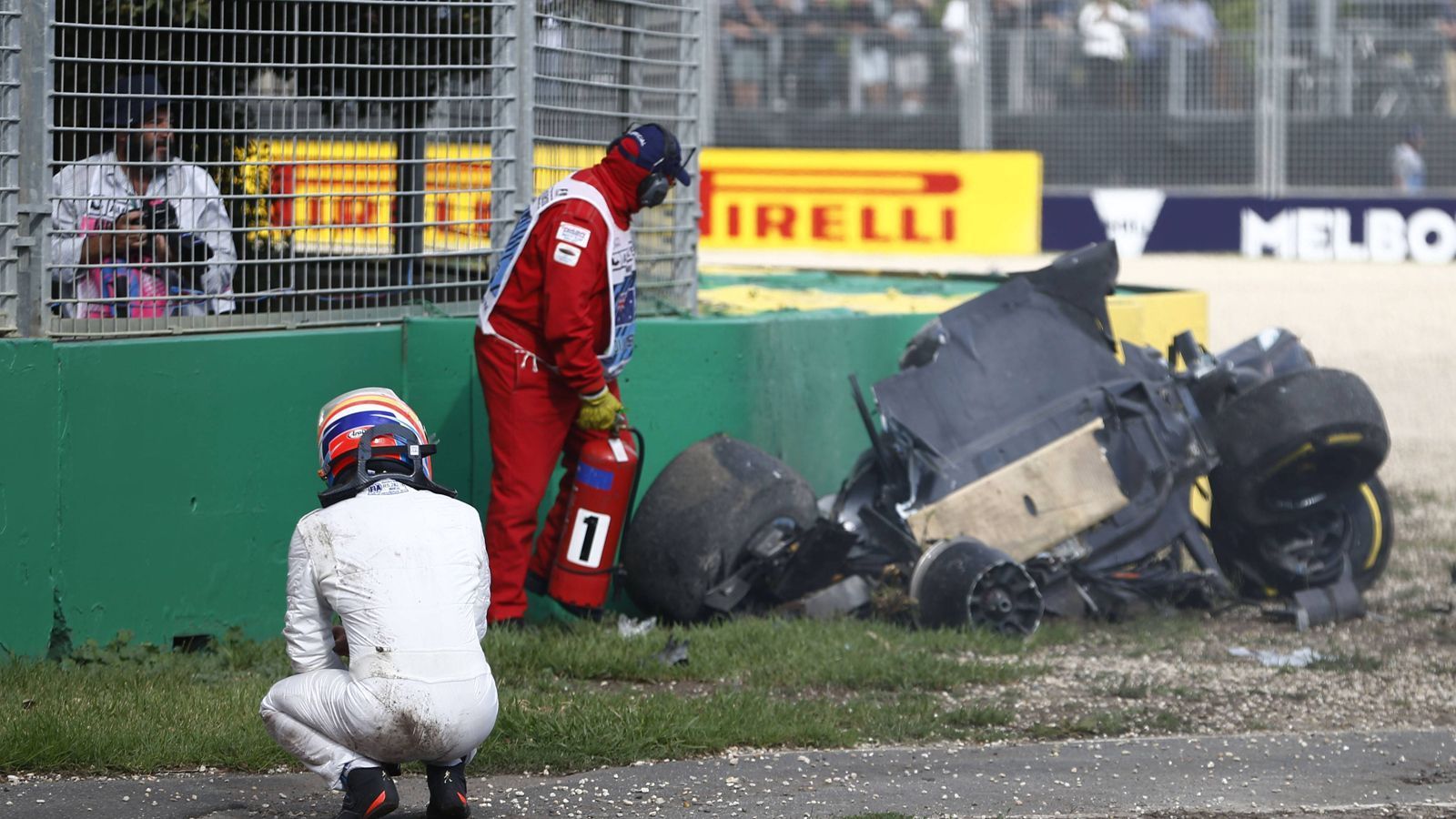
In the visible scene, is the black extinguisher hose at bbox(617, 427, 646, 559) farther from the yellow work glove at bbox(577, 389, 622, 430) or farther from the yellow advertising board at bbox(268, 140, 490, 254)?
the yellow advertising board at bbox(268, 140, 490, 254)

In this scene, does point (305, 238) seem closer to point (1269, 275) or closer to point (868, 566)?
point (868, 566)

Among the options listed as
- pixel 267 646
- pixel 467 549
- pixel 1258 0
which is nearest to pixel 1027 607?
pixel 267 646

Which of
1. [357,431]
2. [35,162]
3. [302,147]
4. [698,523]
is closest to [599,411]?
[698,523]

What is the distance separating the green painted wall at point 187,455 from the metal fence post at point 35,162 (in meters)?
0.20

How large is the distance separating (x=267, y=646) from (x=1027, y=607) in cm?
290

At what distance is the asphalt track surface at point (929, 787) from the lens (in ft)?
17.2

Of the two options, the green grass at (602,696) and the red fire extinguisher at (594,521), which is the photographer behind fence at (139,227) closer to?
the green grass at (602,696)

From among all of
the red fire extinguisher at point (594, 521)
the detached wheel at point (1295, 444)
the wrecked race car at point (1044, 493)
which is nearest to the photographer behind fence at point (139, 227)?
the red fire extinguisher at point (594, 521)

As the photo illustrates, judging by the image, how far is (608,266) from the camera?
7.11 metres

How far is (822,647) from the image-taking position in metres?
7.09

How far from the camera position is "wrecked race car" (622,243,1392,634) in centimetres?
750

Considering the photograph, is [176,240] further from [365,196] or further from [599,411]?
[599,411]

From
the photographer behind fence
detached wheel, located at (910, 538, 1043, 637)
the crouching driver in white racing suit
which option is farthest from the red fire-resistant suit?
the crouching driver in white racing suit

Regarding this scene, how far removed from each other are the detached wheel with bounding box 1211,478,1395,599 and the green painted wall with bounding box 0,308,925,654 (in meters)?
2.55
